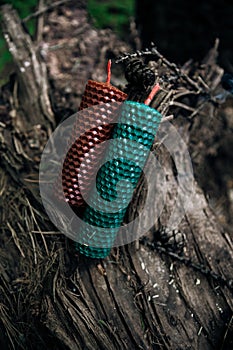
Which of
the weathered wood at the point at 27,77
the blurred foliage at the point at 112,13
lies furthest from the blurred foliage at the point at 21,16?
the blurred foliage at the point at 112,13

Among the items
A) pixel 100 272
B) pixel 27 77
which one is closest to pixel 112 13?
pixel 27 77

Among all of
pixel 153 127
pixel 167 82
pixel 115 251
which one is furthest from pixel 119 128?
pixel 115 251

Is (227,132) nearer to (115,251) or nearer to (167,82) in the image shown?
(167,82)

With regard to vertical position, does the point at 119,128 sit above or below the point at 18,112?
above

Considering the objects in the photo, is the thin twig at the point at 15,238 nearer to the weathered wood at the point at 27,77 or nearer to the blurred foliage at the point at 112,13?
the weathered wood at the point at 27,77

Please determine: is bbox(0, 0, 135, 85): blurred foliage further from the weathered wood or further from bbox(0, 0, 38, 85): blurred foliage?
the weathered wood
